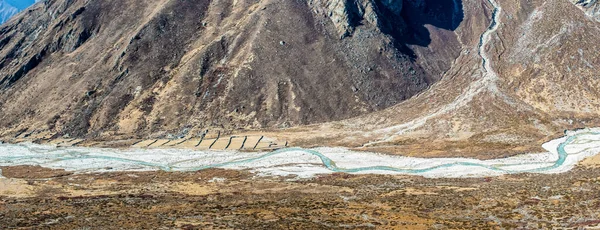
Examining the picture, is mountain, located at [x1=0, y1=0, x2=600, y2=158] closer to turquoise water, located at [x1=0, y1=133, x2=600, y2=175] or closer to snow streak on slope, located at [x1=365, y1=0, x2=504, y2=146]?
snow streak on slope, located at [x1=365, y1=0, x2=504, y2=146]

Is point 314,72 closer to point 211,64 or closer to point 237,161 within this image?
point 211,64

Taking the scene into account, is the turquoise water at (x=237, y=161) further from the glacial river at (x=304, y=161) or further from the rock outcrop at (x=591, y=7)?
the rock outcrop at (x=591, y=7)

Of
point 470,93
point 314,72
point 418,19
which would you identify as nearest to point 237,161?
point 314,72

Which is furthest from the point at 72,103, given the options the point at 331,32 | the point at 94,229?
the point at 94,229

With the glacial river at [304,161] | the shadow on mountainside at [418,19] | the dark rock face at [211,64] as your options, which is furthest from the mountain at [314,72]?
the glacial river at [304,161]

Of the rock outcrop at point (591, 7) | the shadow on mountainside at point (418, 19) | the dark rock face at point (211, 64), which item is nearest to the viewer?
the dark rock face at point (211, 64)
